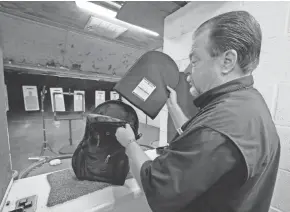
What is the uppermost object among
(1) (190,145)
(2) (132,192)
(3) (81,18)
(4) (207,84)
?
(3) (81,18)

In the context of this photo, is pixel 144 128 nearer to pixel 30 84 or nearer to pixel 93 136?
pixel 30 84

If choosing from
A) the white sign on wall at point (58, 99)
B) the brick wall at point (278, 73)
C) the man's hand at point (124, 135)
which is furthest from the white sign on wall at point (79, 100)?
the brick wall at point (278, 73)

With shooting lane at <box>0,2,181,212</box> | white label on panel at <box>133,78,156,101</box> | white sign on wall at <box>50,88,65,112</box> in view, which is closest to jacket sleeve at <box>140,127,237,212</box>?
white label on panel at <box>133,78,156,101</box>

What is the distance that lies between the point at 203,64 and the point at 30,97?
11.8 feet

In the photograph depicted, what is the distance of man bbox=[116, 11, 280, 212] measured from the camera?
329 mm

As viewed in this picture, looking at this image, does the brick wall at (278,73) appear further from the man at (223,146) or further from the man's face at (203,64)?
the man's face at (203,64)

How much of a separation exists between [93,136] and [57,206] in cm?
31

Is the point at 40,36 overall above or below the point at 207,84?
above

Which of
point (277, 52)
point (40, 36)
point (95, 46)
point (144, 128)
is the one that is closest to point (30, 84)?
point (40, 36)

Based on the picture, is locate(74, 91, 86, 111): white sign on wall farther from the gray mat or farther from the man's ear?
the man's ear

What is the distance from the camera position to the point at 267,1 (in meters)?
0.82

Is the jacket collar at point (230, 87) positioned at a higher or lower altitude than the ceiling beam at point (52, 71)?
lower

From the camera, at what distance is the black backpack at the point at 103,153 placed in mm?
738

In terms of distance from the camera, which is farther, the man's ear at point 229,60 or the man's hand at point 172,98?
the man's hand at point 172,98
